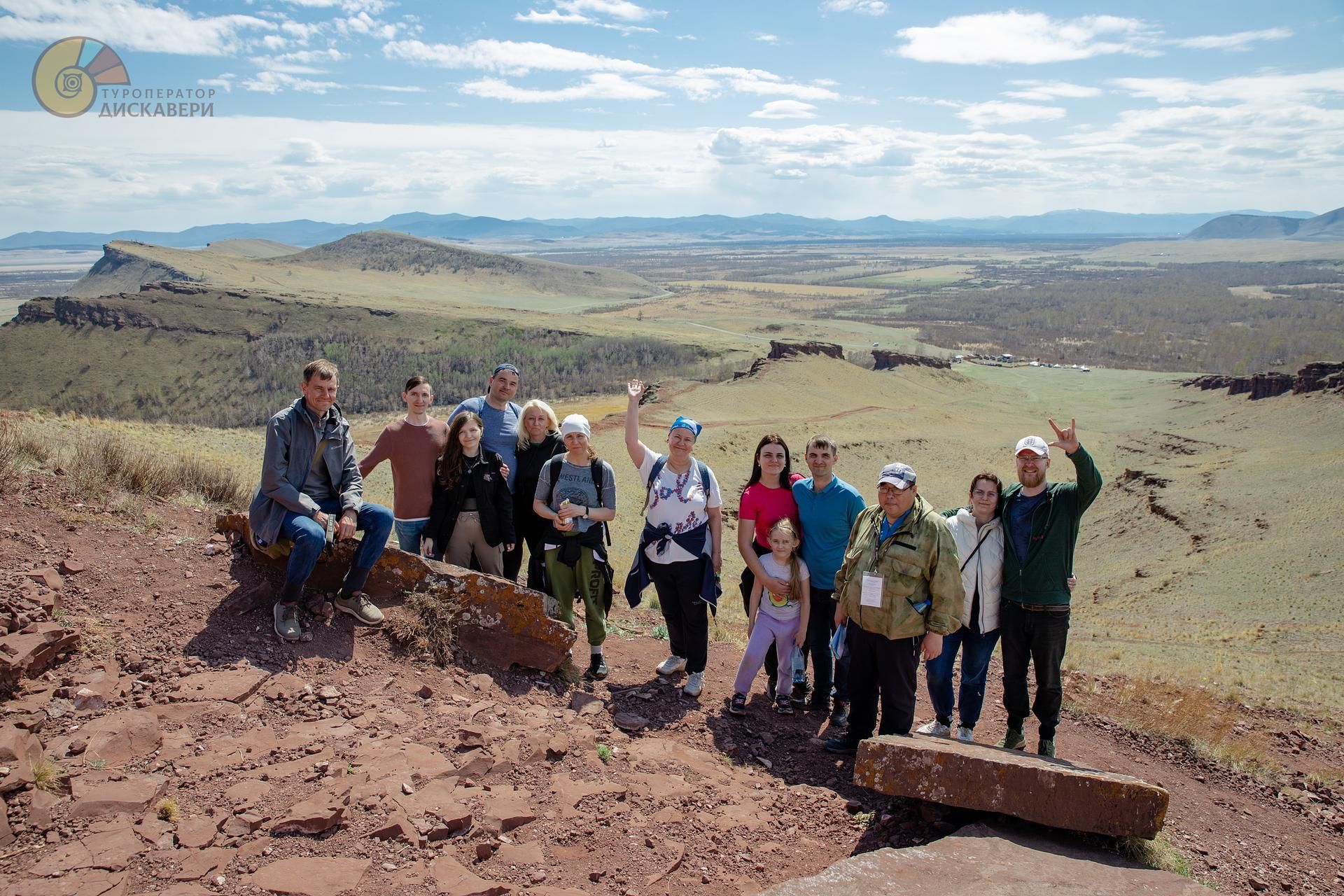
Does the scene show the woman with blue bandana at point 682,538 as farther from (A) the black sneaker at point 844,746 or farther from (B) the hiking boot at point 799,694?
(A) the black sneaker at point 844,746

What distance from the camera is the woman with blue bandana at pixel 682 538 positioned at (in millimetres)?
5965

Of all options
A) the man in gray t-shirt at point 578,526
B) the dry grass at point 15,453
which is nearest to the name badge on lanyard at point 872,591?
the man in gray t-shirt at point 578,526

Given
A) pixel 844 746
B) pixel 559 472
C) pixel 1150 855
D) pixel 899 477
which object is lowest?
pixel 844 746

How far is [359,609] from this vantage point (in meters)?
5.85

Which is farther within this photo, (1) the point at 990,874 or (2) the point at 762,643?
(2) the point at 762,643

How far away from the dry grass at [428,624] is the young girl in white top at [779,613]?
206 cm

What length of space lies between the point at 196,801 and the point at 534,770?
1610mm

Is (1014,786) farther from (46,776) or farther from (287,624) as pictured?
(46,776)

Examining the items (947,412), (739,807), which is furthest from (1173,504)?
(739,807)

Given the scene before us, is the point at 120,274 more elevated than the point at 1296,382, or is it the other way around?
the point at 120,274

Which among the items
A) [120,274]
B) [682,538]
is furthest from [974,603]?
[120,274]

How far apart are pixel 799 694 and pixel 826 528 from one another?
1408 mm

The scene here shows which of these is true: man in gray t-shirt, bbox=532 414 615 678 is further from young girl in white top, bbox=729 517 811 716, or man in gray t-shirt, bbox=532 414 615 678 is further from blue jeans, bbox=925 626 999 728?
blue jeans, bbox=925 626 999 728

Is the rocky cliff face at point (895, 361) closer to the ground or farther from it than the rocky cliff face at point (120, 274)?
closer to the ground
